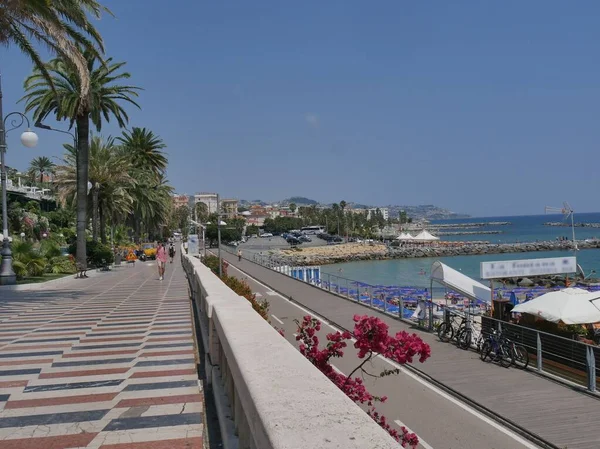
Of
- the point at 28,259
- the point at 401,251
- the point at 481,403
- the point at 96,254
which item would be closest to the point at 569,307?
the point at 481,403

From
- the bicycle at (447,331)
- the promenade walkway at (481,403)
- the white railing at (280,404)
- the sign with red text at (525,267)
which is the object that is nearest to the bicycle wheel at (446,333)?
the bicycle at (447,331)

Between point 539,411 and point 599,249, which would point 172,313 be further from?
point 599,249

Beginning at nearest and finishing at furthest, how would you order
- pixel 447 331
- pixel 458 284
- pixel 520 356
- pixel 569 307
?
1. pixel 520 356
2. pixel 569 307
3. pixel 447 331
4. pixel 458 284

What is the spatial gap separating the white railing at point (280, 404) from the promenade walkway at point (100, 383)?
74 cm

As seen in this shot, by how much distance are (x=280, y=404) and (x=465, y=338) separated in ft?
46.2

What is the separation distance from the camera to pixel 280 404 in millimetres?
2248

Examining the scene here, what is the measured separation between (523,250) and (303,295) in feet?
319

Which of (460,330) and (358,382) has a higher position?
(358,382)

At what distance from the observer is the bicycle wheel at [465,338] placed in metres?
15.1

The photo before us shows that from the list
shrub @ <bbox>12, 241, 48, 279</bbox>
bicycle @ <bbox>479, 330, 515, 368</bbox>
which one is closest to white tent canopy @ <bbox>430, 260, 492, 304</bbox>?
bicycle @ <bbox>479, 330, 515, 368</bbox>

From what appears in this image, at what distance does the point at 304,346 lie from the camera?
216 inches

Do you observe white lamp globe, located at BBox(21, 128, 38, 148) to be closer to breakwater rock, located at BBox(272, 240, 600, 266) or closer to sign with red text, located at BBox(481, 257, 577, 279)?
sign with red text, located at BBox(481, 257, 577, 279)

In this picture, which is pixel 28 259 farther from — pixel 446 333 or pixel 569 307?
pixel 569 307

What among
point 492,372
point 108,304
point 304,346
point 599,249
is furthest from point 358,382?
point 599,249
